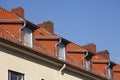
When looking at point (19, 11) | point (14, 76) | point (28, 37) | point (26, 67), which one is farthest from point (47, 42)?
point (14, 76)

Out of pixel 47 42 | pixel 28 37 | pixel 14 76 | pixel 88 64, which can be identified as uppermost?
pixel 47 42

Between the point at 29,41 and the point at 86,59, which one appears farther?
the point at 86,59

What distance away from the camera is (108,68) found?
142 feet

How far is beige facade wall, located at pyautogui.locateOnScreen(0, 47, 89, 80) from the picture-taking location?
26922mm

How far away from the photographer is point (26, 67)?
28.9 metres

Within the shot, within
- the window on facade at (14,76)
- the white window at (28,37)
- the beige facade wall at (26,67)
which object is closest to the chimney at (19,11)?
the white window at (28,37)

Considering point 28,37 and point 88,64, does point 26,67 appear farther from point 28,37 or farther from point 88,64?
point 88,64

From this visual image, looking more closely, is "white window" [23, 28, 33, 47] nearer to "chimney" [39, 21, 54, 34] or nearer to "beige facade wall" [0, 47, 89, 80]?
"beige facade wall" [0, 47, 89, 80]

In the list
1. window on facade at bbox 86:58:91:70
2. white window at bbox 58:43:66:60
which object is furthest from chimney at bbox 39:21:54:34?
white window at bbox 58:43:66:60

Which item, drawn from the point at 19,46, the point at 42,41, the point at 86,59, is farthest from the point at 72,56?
the point at 19,46

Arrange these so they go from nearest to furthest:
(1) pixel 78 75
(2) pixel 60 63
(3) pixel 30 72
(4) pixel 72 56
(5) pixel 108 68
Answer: (3) pixel 30 72, (2) pixel 60 63, (1) pixel 78 75, (4) pixel 72 56, (5) pixel 108 68

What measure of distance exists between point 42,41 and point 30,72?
484 cm

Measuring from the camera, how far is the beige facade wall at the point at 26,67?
26.9 metres

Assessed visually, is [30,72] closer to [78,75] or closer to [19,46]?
[19,46]
